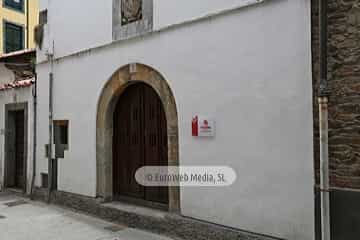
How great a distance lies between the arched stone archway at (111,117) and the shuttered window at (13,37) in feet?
43.8

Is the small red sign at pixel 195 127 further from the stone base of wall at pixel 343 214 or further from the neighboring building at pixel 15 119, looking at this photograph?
the neighboring building at pixel 15 119

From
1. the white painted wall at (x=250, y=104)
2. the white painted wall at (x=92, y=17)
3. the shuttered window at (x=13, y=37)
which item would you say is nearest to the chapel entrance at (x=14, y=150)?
the white painted wall at (x=92, y=17)

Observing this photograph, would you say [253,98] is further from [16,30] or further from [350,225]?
[16,30]

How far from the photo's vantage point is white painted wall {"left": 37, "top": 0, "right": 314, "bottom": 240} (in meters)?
3.65

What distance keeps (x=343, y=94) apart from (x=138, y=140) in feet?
11.9

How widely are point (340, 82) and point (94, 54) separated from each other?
181 inches

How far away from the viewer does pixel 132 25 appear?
5.64 metres

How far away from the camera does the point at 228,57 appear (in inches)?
171

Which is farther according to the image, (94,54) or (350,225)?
(94,54)

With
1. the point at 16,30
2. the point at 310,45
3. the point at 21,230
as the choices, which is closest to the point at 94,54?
the point at 21,230

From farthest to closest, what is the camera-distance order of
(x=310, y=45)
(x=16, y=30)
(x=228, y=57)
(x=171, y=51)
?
1. (x=16, y=30)
2. (x=171, y=51)
3. (x=228, y=57)
4. (x=310, y=45)

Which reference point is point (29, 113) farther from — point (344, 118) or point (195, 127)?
point (344, 118)

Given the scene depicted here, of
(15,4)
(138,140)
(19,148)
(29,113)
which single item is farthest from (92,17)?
(15,4)

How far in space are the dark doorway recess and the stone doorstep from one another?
2618mm
